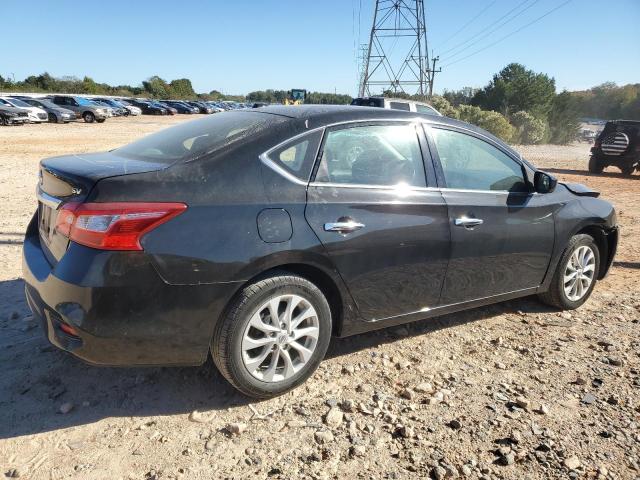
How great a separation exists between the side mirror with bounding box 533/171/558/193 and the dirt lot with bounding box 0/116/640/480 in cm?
113

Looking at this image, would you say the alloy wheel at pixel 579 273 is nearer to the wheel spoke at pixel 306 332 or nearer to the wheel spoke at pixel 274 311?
the wheel spoke at pixel 306 332

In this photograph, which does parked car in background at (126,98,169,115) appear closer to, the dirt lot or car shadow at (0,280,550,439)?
the dirt lot

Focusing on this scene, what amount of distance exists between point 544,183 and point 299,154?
212 cm

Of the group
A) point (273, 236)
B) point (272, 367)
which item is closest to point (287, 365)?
point (272, 367)

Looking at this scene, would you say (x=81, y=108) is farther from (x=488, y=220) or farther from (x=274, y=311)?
(x=274, y=311)

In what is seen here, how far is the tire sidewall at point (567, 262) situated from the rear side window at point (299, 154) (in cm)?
250

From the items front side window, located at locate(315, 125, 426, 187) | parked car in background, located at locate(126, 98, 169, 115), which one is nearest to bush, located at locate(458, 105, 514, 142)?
front side window, located at locate(315, 125, 426, 187)

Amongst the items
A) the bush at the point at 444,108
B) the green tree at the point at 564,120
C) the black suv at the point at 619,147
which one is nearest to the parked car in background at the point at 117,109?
the bush at the point at 444,108

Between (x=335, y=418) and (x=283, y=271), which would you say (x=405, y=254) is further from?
(x=335, y=418)

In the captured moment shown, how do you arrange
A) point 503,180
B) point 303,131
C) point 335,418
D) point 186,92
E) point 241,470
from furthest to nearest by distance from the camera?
point 186,92, point 503,180, point 303,131, point 335,418, point 241,470

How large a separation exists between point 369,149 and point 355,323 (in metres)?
1.13

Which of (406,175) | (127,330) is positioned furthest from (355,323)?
(127,330)

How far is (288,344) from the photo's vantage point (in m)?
2.93

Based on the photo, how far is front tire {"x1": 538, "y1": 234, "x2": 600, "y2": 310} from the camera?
170 inches
